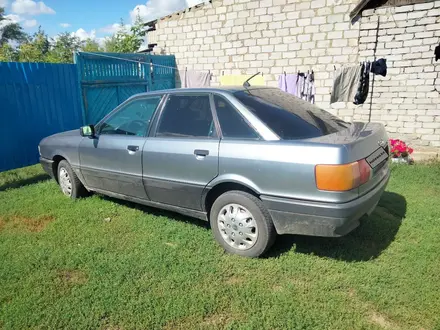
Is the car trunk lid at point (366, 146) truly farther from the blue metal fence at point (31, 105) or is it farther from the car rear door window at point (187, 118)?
the blue metal fence at point (31, 105)

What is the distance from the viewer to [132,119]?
439 centimetres

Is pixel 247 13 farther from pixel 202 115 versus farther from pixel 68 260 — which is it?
pixel 68 260

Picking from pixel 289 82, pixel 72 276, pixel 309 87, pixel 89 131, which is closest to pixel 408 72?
pixel 309 87

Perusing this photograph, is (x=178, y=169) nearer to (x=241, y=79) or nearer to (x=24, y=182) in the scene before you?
(x=24, y=182)

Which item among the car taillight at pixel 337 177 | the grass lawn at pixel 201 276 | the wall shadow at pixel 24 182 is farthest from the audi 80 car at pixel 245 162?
the wall shadow at pixel 24 182

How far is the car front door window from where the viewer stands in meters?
4.17

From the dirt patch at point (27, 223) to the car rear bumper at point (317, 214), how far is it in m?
2.96

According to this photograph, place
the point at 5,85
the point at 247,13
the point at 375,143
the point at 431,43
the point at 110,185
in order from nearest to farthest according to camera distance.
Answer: the point at 375,143 → the point at 110,185 → the point at 5,85 → the point at 431,43 → the point at 247,13

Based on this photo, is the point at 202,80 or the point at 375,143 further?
the point at 202,80

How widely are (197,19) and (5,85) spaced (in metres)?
5.75

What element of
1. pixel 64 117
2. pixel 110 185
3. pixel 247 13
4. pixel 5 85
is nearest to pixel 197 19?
pixel 247 13

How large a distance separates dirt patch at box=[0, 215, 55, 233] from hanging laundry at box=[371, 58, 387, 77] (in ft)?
21.8

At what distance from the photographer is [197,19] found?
33.7ft

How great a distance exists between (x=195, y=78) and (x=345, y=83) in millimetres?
4561
